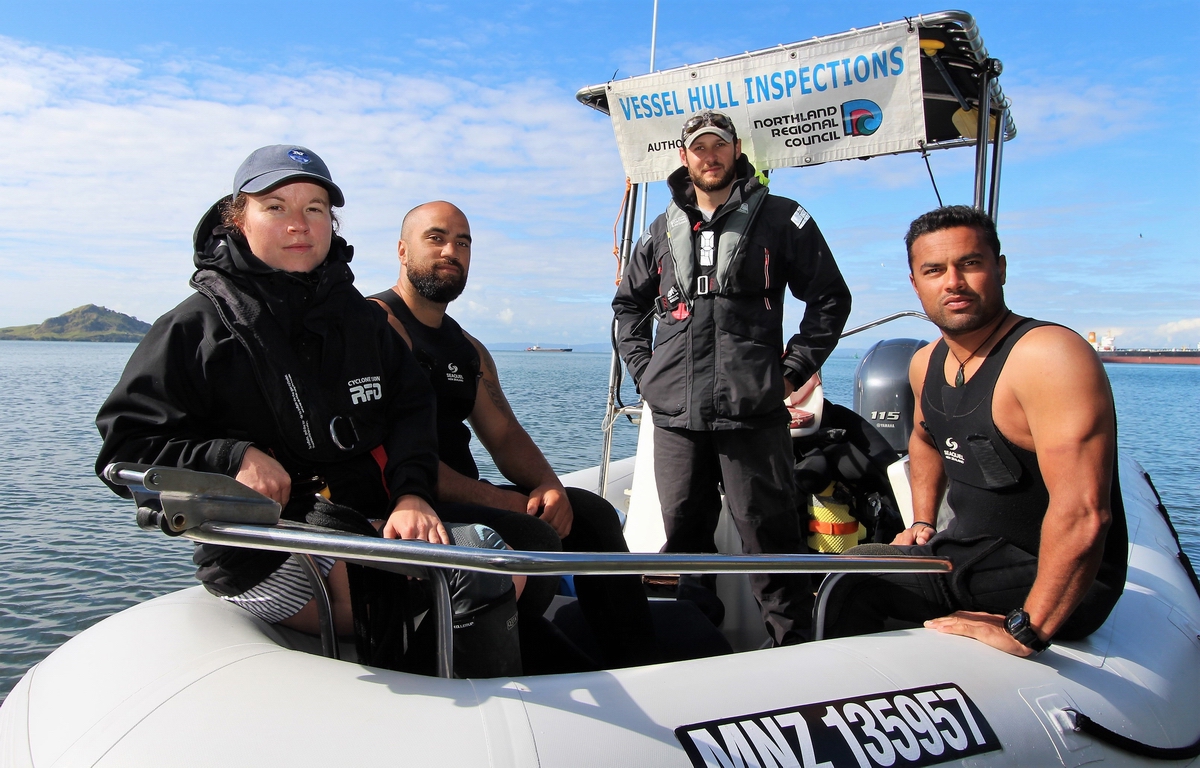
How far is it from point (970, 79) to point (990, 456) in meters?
2.64

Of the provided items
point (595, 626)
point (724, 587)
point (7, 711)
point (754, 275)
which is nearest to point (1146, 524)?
point (724, 587)

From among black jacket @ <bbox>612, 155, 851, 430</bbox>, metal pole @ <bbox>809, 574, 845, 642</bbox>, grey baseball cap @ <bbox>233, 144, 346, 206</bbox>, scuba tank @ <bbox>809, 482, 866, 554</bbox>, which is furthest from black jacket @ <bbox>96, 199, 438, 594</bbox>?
scuba tank @ <bbox>809, 482, 866, 554</bbox>

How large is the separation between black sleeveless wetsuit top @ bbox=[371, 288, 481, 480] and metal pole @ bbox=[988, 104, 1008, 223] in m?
2.55

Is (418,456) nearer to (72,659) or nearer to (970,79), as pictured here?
(72,659)

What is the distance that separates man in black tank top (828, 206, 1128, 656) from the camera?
1.92 m

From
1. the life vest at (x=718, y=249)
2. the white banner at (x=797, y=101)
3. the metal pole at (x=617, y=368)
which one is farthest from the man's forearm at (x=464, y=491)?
the white banner at (x=797, y=101)

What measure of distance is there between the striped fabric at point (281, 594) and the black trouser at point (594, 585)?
1.35 feet

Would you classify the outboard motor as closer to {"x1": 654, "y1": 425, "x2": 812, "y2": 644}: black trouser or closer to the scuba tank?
the scuba tank

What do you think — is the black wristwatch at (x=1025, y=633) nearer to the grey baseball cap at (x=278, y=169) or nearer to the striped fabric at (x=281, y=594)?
the striped fabric at (x=281, y=594)

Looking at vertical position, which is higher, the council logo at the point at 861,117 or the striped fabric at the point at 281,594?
the council logo at the point at 861,117

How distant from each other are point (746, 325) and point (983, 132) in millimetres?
1703

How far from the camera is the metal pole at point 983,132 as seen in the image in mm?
3650

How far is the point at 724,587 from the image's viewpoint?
3.23 metres

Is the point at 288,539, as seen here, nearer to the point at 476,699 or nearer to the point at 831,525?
the point at 476,699
